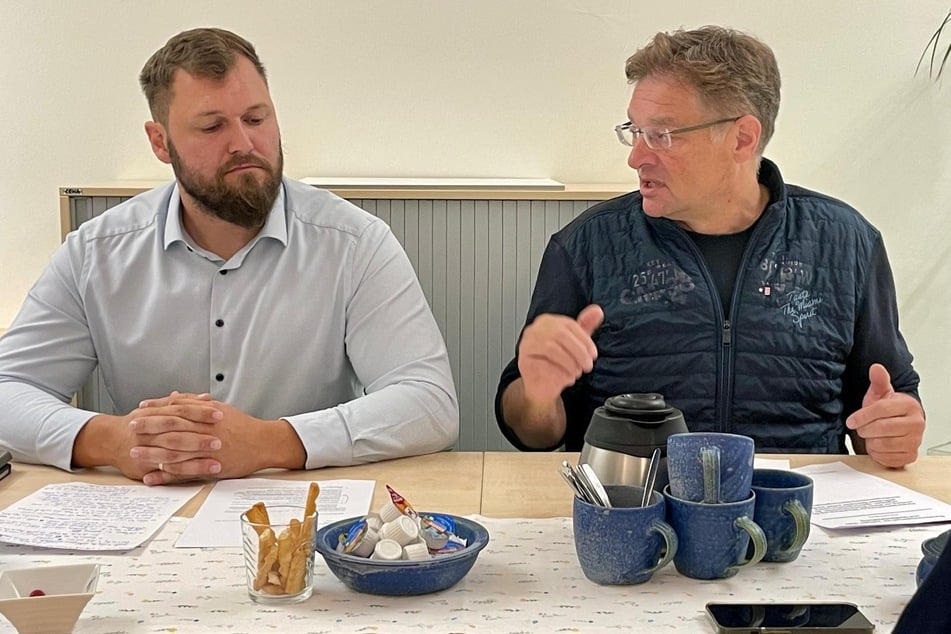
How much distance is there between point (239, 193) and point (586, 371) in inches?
36.1

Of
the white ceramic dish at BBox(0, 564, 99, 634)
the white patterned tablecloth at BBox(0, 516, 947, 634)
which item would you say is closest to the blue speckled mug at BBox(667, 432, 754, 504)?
the white patterned tablecloth at BBox(0, 516, 947, 634)

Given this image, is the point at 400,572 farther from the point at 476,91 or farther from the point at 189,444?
the point at 476,91

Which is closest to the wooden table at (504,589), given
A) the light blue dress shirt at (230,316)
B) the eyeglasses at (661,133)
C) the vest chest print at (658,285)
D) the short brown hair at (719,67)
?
the light blue dress shirt at (230,316)

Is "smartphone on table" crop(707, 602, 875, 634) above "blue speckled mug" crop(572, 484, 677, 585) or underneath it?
underneath

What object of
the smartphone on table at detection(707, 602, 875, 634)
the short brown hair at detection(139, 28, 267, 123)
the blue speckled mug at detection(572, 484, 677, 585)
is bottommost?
the smartphone on table at detection(707, 602, 875, 634)

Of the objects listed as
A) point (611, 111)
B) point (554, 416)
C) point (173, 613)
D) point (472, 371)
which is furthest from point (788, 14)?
point (173, 613)

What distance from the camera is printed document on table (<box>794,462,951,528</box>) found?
1.54 meters

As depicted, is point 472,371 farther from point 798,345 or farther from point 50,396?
point 50,396

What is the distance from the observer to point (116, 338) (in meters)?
2.16

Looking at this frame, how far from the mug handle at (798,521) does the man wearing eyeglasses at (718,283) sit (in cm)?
75

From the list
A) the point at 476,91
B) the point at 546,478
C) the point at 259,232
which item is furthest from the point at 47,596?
the point at 476,91

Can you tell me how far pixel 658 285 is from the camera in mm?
2189

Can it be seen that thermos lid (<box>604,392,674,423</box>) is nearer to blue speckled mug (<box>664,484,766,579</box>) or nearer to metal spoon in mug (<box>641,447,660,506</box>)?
metal spoon in mug (<box>641,447,660,506</box>)

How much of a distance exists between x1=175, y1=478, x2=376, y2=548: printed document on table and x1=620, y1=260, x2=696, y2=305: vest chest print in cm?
73
